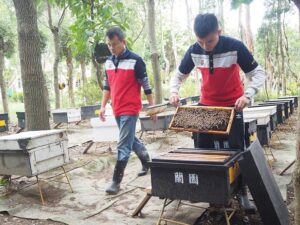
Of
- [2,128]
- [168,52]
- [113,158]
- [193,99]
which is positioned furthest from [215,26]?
[168,52]

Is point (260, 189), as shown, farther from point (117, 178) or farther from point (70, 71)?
point (70, 71)

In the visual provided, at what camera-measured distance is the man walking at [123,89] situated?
16.3ft

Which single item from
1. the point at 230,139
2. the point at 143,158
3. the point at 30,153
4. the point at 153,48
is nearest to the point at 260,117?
the point at 143,158

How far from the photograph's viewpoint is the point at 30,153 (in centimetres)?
459

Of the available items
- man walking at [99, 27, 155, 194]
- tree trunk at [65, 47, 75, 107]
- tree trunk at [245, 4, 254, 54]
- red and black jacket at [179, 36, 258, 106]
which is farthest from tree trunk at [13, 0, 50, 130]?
tree trunk at [65, 47, 75, 107]

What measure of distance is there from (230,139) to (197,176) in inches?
34.6

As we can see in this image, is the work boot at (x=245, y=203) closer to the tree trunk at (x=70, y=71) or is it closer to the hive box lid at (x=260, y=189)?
the hive box lid at (x=260, y=189)

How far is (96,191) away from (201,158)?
2417 millimetres

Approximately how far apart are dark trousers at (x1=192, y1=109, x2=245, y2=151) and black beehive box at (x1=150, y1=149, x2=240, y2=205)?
392 mm

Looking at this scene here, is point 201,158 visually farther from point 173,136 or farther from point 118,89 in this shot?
point 173,136

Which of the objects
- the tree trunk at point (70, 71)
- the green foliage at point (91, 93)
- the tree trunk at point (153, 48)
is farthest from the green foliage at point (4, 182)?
the tree trunk at point (70, 71)

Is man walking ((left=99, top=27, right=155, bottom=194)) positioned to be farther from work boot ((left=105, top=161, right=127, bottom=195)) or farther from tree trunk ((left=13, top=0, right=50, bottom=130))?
tree trunk ((left=13, top=0, right=50, bottom=130))

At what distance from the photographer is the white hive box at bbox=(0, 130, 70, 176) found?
4.59m

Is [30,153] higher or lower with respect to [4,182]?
higher
